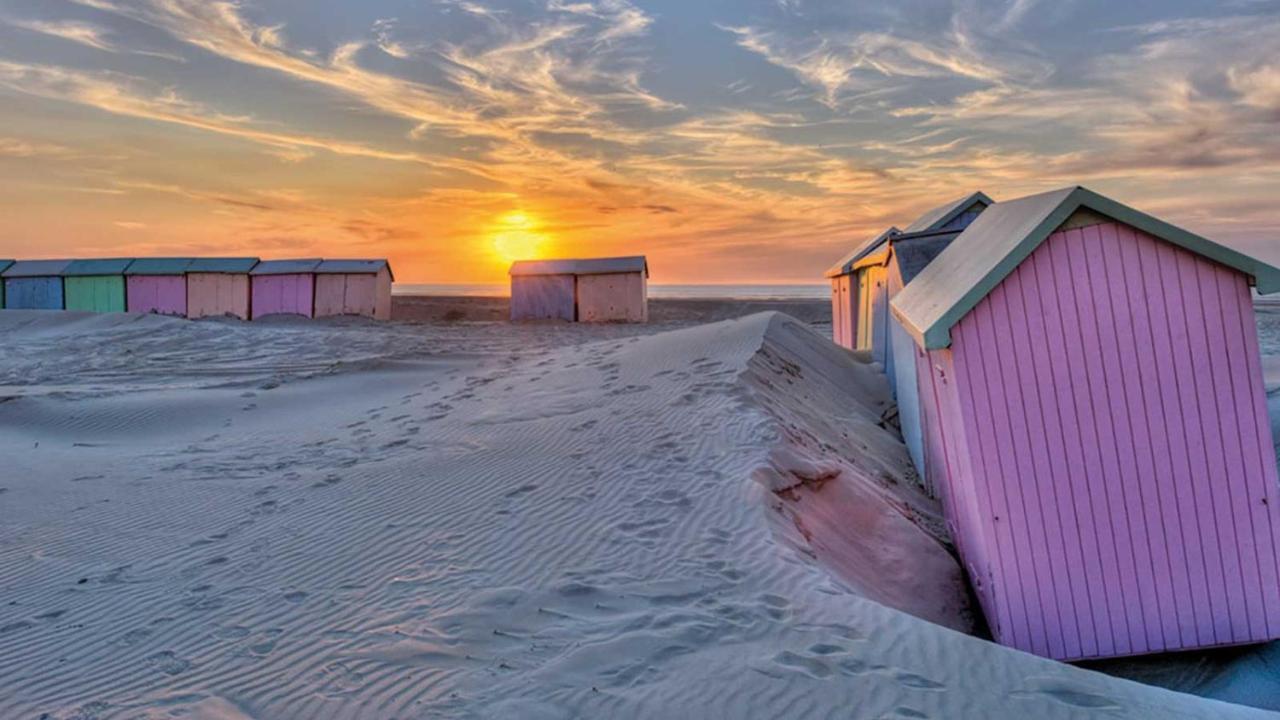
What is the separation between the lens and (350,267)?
3362 cm

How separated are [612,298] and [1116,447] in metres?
28.4

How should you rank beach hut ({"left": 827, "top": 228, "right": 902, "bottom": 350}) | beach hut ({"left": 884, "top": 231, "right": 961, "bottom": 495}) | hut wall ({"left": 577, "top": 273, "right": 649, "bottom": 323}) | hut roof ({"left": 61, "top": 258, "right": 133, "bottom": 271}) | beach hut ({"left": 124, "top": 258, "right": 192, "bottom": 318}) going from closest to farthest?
beach hut ({"left": 884, "top": 231, "right": 961, "bottom": 495}) < beach hut ({"left": 827, "top": 228, "right": 902, "bottom": 350}) < hut wall ({"left": 577, "top": 273, "right": 649, "bottom": 323}) < beach hut ({"left": 124, "top": 258, "right": 192, "bottom": 318}) < hut roof ({"left": 61, "top": 258, "right": 133, "bottom": 271})

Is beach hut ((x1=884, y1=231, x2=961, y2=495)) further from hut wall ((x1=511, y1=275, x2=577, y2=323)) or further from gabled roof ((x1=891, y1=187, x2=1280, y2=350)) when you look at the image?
hut wall ((x1=511, y1=275, x2=577, y2=323))

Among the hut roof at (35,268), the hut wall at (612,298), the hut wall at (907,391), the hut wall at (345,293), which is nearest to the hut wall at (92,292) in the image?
the hut roof at (35,268)

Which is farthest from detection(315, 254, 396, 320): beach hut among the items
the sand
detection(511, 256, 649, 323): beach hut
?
the sand

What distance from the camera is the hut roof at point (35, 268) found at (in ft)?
114

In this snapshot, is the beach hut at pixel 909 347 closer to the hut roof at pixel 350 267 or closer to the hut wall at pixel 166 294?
the hut roof at pixel 350 267

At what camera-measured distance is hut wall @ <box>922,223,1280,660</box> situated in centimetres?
576

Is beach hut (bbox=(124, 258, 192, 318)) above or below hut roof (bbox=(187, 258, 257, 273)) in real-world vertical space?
below

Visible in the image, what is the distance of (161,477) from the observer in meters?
8.83

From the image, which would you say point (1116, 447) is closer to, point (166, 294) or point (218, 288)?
point (218, 288)

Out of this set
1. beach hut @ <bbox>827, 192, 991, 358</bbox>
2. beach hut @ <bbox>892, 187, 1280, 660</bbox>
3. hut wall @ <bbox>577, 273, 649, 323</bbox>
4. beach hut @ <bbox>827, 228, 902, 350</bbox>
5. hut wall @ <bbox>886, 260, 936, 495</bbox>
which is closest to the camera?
beach hut @ <bbox>892, 187, 1280, 660</bbox>

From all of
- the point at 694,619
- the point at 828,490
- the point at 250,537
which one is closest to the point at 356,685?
the point at 694,619

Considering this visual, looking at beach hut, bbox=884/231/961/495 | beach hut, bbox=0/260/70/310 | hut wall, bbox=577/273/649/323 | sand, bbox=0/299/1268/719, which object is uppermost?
beach hut, bbox=0/260/70/310
